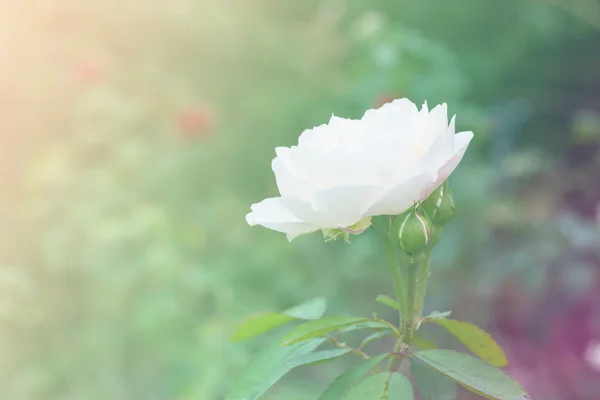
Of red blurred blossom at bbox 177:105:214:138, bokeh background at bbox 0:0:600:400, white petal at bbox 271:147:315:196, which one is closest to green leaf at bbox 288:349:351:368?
white petal at bbox 271:147:315:196

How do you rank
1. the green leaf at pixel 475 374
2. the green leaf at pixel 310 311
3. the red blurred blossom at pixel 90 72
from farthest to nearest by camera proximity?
the red blurred blossom at pixel 90 72 → the green leaf at pixel 310 311 → the green leaf at pixel 475 374

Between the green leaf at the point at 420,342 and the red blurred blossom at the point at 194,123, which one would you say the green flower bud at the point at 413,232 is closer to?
the green leaf at the point at 420,342

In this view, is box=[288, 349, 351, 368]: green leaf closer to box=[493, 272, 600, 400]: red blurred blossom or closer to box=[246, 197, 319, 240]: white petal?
box=[246, 197, 319, 240]: white petal

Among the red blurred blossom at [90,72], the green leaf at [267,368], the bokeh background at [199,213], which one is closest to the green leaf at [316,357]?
the green leaf at [267,368]

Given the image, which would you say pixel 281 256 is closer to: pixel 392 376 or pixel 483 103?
pixel 392 376

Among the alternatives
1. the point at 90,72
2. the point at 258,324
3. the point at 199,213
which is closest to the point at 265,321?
the point at 258,324

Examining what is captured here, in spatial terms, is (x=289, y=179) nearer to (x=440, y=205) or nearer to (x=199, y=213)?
(x=440, y=205)
